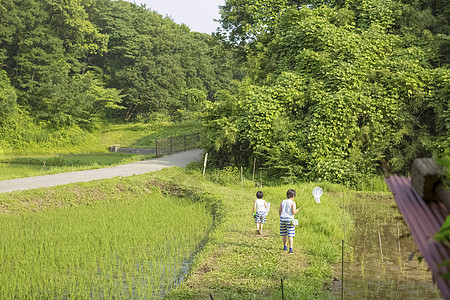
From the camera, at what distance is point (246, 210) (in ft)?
36.2

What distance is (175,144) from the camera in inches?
1085

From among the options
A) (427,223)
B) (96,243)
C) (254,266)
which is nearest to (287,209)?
(254,266)

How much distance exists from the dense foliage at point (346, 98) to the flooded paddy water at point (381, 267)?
469 centimetres

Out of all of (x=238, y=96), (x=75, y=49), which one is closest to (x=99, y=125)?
(x=75, y=49)

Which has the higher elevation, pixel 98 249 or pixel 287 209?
pixel 287 209

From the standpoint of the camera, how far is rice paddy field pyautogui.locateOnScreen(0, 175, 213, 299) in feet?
20.9

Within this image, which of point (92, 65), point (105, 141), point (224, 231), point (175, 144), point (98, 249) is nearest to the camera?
point (98, 249)

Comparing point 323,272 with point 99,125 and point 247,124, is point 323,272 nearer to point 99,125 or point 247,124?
point 247,124

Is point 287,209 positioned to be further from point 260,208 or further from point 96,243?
point 96,243

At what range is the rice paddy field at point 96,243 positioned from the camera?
20.9 ft

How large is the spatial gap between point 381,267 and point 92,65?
138 feet

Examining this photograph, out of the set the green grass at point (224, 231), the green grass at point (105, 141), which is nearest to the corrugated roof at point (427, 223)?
the green grass at point (224, 231)

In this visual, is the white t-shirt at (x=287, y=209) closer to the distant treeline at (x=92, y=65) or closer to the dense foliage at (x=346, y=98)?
the dense foliage at (x=346, y=98)

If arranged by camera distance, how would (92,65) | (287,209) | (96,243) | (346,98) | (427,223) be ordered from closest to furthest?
(427,223)
(287,209)
(96,243)
(346,98)
(92,65)
